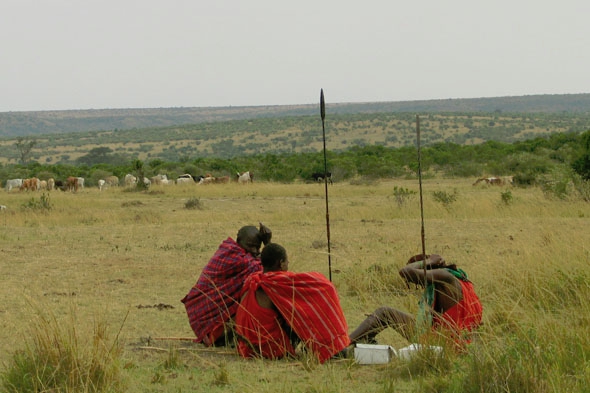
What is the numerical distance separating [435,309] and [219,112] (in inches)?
6495

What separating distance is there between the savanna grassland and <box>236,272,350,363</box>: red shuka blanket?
197 mm

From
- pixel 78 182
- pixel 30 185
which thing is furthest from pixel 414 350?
pixel 78 182

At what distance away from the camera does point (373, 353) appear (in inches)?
218

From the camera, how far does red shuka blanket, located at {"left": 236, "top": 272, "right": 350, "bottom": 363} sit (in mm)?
5645

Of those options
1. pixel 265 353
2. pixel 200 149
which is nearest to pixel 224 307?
pixel 265 353

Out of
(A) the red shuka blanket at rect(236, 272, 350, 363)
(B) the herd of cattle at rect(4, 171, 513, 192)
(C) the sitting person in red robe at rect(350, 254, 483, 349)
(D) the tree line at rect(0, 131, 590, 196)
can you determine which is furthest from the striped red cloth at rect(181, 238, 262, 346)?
(B) the herd of cattle at rect(4, 171, 513, 192)

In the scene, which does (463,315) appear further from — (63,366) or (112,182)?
(112,182)

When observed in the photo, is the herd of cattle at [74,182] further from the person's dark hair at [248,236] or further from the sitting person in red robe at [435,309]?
the sitting person in red robe at [435,309]

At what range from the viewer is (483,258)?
9.62 m

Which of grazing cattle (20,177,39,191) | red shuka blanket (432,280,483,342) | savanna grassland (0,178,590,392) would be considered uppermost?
red shuka blanket (432,280,483,342)

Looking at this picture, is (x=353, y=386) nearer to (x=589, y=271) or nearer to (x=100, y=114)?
(x=589, y=271)

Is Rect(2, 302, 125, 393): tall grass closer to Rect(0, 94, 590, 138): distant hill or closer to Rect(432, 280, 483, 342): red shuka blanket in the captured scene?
Rect(432, 280, 483, 342): red shuka blanket

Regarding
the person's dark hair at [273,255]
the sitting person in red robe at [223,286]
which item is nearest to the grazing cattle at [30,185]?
the sitting person in red robe at [223,286]

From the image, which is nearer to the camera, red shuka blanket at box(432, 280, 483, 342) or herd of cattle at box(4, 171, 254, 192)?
red shuka blanket at box(432, 280, 483, 342)
